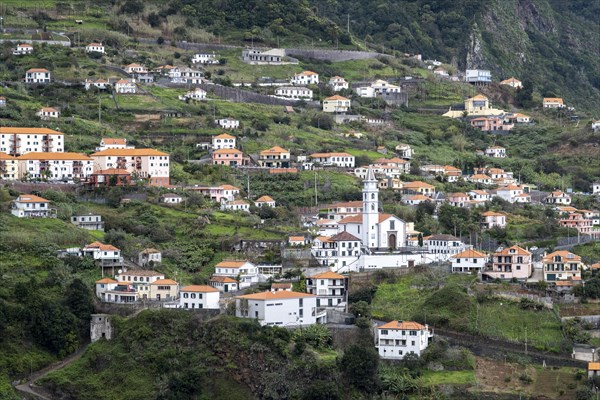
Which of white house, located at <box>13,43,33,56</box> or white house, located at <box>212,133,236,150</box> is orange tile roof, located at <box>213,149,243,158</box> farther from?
white house, located at <box>13,43,33,56</box>

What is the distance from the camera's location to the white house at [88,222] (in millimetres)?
88688

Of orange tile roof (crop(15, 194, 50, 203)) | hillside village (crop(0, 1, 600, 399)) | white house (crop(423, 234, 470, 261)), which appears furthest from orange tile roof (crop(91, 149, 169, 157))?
white house (crop(423, 234, 470, 261))

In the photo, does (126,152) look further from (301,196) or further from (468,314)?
(468,314)

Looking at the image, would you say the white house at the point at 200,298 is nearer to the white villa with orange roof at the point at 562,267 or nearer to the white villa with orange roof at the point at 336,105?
the white villa with orange roof at the point at 562,267

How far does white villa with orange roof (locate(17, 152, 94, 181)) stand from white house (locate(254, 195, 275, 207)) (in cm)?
1126

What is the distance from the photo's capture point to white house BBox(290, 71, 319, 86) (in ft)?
432

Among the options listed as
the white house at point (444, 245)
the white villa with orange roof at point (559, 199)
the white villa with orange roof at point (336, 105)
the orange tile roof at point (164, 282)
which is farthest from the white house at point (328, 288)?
the white villa with orange roof at point (336, 105)

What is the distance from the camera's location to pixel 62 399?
72875mm

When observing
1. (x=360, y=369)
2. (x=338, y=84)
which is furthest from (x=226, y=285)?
(x=338, y=84)

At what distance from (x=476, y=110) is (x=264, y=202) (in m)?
40.5

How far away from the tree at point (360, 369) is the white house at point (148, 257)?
16.8 m

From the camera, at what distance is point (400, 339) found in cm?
7444

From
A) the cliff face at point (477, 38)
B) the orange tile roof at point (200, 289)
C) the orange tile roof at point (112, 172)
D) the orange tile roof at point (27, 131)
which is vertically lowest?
the orange tile roof at point (200, 289)

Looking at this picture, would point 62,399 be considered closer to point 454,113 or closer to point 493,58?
point 454,113
